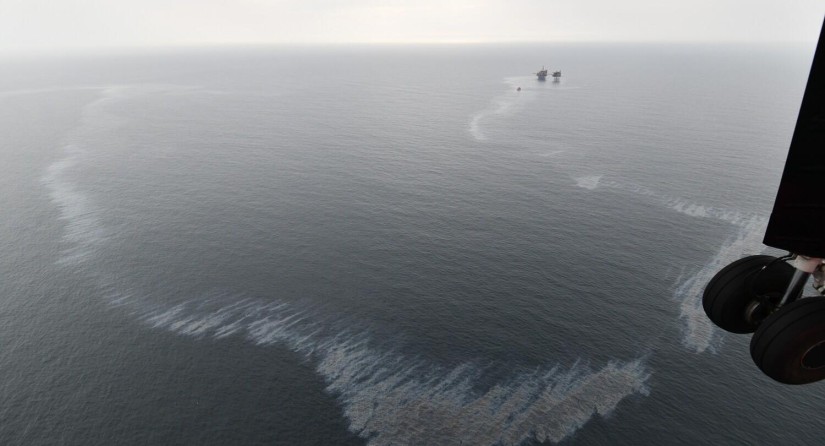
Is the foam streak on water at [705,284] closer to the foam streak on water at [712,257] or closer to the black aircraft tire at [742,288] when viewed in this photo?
the foam streak on water at [712,257]

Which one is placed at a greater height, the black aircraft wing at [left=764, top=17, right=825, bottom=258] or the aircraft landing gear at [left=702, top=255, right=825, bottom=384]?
the black aircraft wing at [left=764, top=17, right=825, bottom=258]

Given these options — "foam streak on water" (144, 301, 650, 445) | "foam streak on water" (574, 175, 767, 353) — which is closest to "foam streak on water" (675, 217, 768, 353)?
"foam streak on water" (574, 175, 767, 353)

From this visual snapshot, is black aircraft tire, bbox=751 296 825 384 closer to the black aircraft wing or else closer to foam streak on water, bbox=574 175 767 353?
the black aircraft wing

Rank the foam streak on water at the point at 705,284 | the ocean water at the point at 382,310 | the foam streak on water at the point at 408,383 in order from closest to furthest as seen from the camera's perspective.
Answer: the foam streak on water at the point at 408,383, the ocean water at the point at 382,310, the foam streak on water at the point at 705,284

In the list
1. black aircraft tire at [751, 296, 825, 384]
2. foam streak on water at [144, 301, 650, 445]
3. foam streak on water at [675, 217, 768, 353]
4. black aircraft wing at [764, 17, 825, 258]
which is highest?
black aircraft wing at [764, 17, 825, 258]

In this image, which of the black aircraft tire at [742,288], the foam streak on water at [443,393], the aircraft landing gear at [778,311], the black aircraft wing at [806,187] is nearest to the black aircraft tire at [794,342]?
the aircraft landing gear at [778,311]

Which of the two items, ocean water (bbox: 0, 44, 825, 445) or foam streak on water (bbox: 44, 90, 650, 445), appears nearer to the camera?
foam streak on water (bbox: 44, 90, 650, 445)
